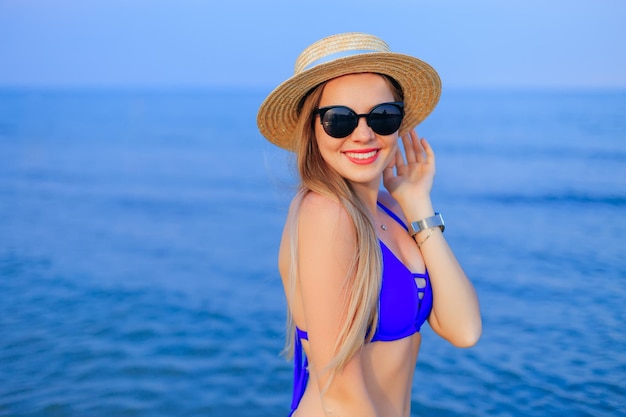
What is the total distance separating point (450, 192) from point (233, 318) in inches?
334

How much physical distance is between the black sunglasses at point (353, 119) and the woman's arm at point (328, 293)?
0.28 metres

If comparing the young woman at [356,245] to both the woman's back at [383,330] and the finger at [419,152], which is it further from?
the finger at [419,152]

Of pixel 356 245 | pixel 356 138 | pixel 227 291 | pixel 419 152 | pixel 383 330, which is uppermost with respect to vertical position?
pixel 227 291

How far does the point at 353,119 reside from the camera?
2512mm

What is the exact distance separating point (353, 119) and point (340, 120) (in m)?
0.05

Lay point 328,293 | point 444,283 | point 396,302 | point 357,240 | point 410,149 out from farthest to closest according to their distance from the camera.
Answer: point 410,149 → point 444,283 → point 396,302 → point 357,240 → point 328,293

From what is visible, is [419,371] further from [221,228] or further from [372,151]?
[221,228]

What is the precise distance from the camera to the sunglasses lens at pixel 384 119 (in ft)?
8.35

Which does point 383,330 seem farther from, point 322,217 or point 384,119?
point 384,119

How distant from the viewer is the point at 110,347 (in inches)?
243

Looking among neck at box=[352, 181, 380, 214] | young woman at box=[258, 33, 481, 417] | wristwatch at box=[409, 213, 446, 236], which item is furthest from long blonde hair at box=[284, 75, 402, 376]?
wristwatch at box=[409, 213, 446, 236]

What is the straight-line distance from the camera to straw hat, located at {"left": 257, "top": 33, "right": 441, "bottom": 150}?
2459 millimetres

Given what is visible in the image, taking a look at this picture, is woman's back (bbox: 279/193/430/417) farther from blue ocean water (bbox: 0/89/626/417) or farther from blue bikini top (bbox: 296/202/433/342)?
blue ocean water (bbox: 0/89/626/417)

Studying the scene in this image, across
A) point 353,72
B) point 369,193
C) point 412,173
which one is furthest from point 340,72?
point 412,173
